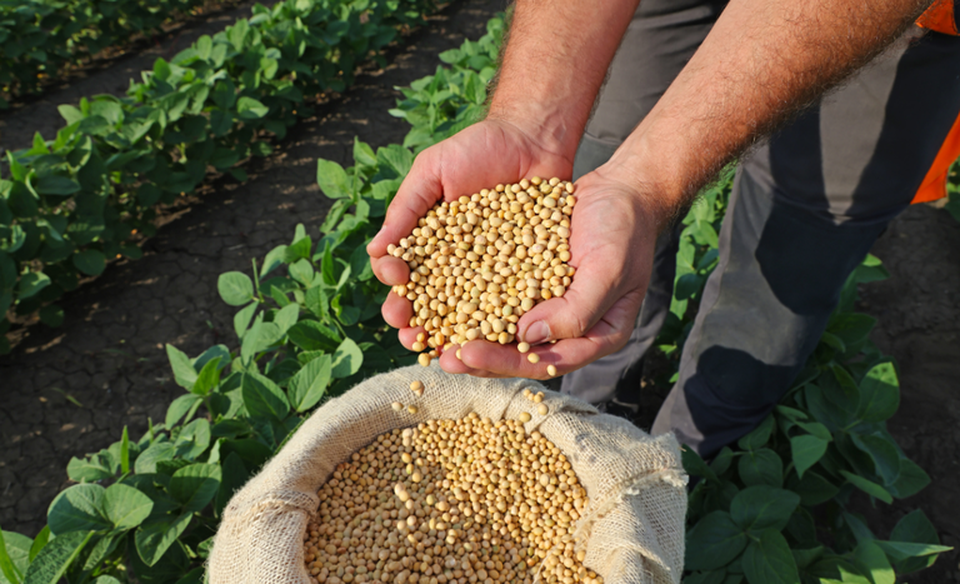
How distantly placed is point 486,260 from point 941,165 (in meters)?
1.39

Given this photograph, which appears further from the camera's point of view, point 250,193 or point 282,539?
point 250,193

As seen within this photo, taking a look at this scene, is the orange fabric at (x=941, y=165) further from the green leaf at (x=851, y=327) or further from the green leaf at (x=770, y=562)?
the green leaf at (x=770, y=562)

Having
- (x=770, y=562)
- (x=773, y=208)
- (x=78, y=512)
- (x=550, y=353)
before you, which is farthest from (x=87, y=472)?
(x=773, y=208)

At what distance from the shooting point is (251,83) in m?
4.22

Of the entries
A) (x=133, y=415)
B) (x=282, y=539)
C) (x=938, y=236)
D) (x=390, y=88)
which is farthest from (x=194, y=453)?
(x=390, y=88)

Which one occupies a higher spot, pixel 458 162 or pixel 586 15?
pixel 586 15

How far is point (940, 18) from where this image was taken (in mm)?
1431

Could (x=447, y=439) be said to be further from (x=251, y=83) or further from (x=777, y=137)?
(x=251, y=83)

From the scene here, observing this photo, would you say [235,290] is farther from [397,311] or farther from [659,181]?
[659,181]

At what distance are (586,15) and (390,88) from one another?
4534 mm

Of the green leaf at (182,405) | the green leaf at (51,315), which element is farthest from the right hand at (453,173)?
the green leaf at (51,315)

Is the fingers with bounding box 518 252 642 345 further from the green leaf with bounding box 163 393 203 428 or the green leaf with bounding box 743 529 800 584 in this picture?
the green leaf with bounding box 163 393 203 428

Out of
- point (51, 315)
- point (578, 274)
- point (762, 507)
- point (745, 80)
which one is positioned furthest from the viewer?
point (51, 315)

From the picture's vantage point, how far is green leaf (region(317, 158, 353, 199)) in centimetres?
272
